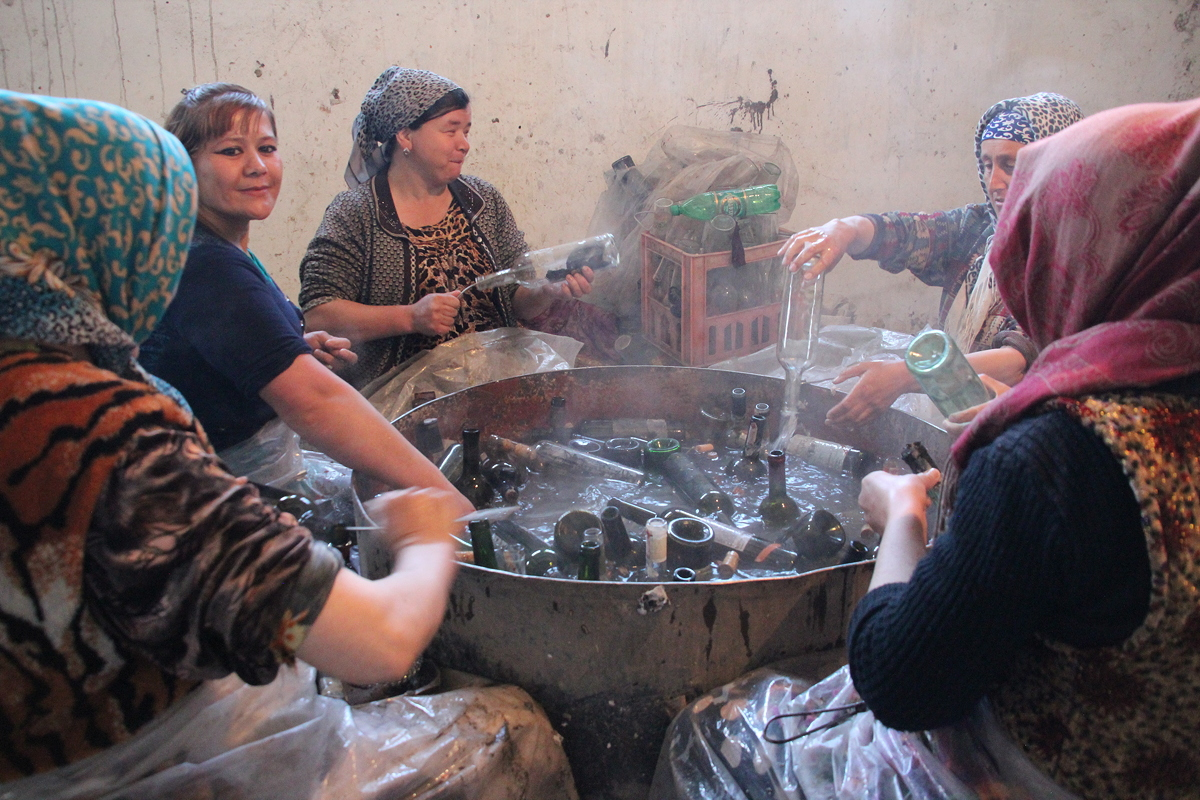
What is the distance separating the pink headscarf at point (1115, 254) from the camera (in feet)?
2.94

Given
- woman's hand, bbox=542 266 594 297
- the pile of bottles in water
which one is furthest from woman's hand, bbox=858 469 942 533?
woman's hand, bbox=542 266 594 297

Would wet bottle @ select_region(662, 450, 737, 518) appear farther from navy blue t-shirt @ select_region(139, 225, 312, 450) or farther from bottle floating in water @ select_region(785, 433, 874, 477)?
navy blue t-shirt @ select_region(139, 225, 312, 450)

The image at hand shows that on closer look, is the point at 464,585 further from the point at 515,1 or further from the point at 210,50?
the point at 515,1

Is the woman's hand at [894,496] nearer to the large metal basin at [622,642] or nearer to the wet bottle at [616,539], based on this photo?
the large metal basin at [622,642]

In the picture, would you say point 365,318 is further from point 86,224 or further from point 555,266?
point 86,224

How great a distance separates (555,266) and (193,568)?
8.62 feet

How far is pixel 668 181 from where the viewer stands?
4438 millimetres

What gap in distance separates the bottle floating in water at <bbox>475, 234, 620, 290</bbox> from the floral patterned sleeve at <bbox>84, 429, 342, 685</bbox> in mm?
2325

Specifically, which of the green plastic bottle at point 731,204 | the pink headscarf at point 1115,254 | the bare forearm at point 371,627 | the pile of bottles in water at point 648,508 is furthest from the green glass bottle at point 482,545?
the green plastic bottle at point 731,204

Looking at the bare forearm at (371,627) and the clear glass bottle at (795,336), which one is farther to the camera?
the clear glass bottle at (795,336)

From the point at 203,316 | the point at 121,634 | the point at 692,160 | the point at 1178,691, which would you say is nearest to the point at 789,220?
the point at 692,160

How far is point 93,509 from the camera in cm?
A: 85

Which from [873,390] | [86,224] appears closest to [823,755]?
[873,390]

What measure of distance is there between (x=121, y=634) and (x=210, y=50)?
382 centimetres
